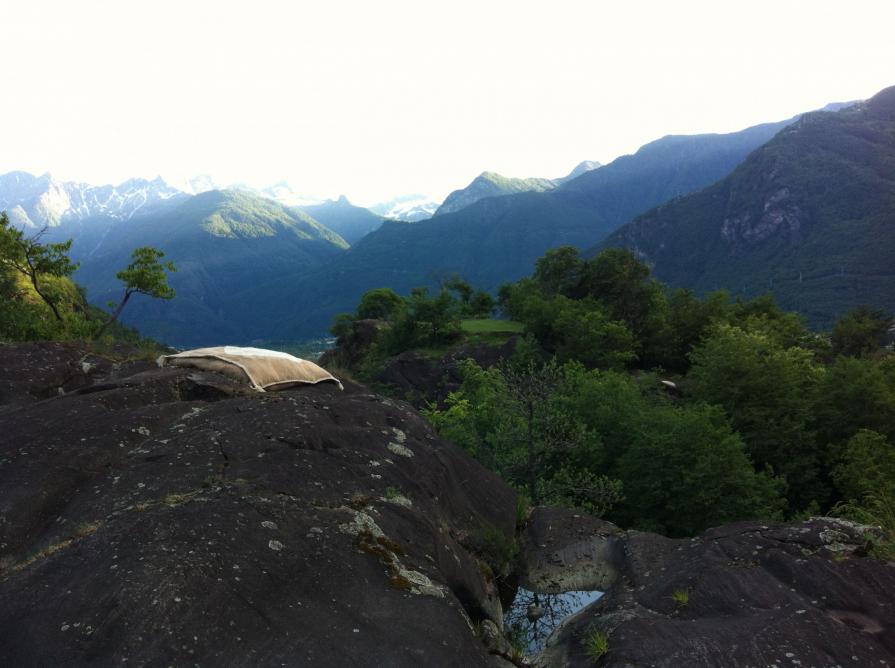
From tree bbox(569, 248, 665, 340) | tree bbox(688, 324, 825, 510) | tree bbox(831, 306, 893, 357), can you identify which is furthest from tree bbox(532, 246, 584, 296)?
tree bbox(688, 324, 825, 510)

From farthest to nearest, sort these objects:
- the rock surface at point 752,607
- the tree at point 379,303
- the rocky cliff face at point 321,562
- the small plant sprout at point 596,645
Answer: the tree at point 379,303
the small plant sprout at point 596,645
the rock surface at point 752,607
the rocky cliff face at point 321,562

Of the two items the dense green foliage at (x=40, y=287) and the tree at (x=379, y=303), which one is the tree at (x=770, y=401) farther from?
the tree at (x=379, y=303)

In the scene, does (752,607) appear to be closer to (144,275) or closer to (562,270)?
(144,275)

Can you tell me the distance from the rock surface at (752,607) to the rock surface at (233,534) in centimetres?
168

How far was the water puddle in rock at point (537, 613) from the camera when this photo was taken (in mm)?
7020

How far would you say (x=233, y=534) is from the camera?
5105 mm

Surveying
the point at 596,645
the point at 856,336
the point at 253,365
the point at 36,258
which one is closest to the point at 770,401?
the point at 596,645

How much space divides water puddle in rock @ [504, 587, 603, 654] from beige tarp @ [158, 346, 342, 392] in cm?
661

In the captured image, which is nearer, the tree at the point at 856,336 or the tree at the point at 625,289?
the tree at the point at 856,336

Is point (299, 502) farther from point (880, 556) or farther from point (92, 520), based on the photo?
point (880, 556)

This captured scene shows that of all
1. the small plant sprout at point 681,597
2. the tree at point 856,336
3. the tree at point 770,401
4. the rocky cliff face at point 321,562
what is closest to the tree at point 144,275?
the rocky cliff face at point 321,562

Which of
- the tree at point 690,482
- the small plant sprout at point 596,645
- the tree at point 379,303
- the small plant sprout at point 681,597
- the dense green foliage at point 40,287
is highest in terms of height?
the dense green foliage at point 40,287

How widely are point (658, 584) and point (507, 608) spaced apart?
243 centimetres

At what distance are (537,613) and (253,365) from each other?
7694 mm
